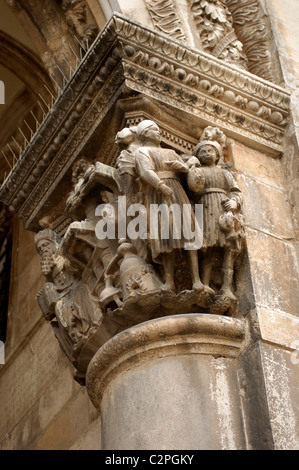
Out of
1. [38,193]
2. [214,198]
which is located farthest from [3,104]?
[214,198]

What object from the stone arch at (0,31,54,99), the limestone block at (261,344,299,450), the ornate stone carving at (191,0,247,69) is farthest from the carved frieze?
the stone arch at (0,31,54,99)

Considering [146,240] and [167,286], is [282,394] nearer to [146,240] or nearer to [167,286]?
[167,286]

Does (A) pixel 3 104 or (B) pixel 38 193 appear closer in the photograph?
(B) pixel 38 193

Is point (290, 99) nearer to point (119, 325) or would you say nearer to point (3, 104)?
point (119, 325)

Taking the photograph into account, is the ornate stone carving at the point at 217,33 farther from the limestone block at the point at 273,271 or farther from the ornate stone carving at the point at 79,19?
the limestone block at the point at 273,271

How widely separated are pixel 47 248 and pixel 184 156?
2.76 ft

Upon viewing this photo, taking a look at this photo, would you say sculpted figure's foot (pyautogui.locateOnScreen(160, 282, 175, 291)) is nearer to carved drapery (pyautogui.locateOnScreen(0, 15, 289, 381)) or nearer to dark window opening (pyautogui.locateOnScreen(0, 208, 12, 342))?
carved drapery (pyautogui.locateOnScreen(0, 15, 289, 381))

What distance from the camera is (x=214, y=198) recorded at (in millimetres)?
3561

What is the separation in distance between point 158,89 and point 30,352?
2580 millimetres

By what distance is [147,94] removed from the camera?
3.79 meters

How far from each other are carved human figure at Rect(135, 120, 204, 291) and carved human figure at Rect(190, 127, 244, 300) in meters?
0.09

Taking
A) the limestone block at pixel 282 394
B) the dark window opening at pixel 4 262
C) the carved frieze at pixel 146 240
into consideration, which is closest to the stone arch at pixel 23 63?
the dark window opening at pixel 4 262

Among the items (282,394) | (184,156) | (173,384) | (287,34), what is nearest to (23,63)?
(287,34)
